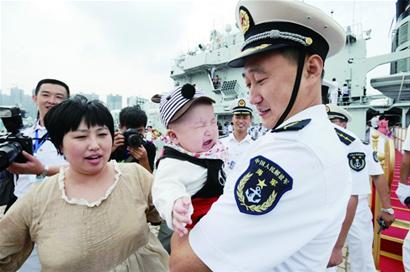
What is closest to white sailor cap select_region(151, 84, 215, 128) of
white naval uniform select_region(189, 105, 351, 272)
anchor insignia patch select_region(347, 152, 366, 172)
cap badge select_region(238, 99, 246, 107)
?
white naval uniform select_region(189, 105, 351, 272)

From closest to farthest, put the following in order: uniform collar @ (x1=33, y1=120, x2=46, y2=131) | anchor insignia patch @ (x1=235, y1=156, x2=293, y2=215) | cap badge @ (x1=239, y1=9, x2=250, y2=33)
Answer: anchor insignia patch @ (x1=235, y1=156, x2=293, y2=215) → cap badge @ (x1=239, y1=9, x2=250, y2=33) → uniform collar @ (x1=33, y1=120, x2=46, y2=131)

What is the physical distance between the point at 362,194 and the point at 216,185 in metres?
2.03

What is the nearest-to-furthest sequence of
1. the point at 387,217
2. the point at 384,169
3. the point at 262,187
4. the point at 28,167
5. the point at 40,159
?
the point at 262,187
the point at 28,167
the point at 40,159
the point at 387,217
the point at 384,169

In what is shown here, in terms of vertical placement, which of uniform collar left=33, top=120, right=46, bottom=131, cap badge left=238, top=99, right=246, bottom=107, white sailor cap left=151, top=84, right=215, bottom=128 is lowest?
uniform collar left=33, top=120, right=46, bottom=131

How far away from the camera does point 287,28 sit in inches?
41.1

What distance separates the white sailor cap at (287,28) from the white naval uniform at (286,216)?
1.15ft

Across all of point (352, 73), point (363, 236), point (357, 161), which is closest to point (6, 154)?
point (357, 161)

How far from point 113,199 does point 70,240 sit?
12.7 inches

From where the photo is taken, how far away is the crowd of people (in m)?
0.83

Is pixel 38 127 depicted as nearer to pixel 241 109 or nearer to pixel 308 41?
pixel 308 41


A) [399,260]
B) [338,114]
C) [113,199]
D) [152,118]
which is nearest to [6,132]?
[113,199]

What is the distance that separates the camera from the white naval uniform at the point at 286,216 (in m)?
0.82

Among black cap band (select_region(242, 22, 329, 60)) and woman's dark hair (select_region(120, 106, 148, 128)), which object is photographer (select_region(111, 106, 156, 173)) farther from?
black cap band (select_region(242, 22, 329, 60))

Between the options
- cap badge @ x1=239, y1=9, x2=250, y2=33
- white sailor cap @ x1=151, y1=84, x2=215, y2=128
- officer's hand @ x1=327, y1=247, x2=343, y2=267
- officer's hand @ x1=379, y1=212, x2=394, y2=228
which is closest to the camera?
cap badge @ x1=239, y1=9, x2=250, y2=33
